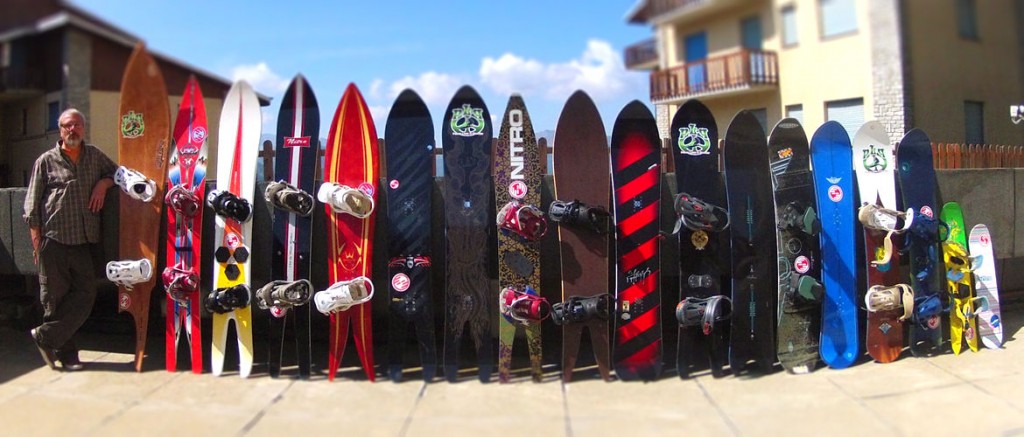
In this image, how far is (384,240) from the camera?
12.0 ft

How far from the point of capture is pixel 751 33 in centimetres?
550

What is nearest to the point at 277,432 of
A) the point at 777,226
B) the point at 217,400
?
the point at 217,400

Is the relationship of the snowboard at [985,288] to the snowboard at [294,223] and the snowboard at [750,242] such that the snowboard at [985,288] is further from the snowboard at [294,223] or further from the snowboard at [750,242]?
the snowboard at [294,223]

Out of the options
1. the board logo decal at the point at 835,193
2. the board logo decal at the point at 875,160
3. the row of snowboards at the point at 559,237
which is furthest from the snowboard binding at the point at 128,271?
the board logo decal at the point at 875,160

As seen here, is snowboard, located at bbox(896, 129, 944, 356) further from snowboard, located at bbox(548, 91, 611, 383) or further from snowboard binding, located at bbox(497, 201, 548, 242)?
snowboard binding, located at bbox(497, 201, 548, 242)

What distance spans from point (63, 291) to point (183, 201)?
901mm

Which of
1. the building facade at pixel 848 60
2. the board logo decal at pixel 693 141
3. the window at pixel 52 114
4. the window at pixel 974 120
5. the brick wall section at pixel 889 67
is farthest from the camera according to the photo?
the brick wall section at pixel 889 67

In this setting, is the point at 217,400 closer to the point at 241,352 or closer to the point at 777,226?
the point at 241,352

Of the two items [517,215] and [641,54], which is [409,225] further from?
[641,54]

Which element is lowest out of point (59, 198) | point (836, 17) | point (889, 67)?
point (59, 198)

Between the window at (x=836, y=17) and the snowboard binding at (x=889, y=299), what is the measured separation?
10.8 ft

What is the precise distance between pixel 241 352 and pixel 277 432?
103 centimetres

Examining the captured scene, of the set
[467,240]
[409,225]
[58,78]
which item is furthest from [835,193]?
[58,78]

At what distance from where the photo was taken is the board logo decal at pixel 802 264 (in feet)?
11.4
